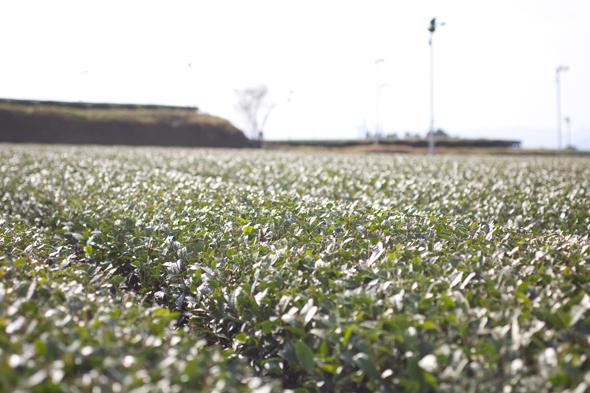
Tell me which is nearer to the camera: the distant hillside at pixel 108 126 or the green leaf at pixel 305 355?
the green leaf at pixel 305 355

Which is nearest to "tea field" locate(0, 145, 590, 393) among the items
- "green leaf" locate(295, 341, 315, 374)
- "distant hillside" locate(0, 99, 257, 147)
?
"green leaf" locate(295, 341, 315, 374)

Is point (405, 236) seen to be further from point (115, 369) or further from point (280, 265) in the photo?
point (115, 369)

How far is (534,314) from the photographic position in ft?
7.39

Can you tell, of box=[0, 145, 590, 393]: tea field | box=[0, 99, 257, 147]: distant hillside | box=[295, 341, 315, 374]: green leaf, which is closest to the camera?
box=[0, 145, 590, 393]: tea field

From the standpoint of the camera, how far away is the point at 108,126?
47.0 metres

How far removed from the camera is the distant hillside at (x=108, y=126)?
1738 inches

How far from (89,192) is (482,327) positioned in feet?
22.9

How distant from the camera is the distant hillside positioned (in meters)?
44.2

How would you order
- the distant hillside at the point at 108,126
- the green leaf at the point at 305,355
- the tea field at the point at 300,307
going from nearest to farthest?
the tea field at the point at 300,307 < the green leaf at the point at 305,355 < the distant hillside at the point at 108,126

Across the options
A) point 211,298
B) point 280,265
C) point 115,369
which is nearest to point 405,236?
point 280,265

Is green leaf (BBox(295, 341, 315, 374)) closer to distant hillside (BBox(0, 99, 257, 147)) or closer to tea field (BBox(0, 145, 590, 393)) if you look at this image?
tea field (BBox(0, 145, 590, 393))

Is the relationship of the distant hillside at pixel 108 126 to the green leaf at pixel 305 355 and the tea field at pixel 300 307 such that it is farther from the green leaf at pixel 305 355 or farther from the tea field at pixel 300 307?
the green leaf at pixel 305 355

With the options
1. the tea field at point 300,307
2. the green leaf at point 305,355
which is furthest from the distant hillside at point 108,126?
the green leaf at point 305,355

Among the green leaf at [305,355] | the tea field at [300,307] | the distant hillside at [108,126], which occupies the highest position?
the distant hillside at [108,126]
